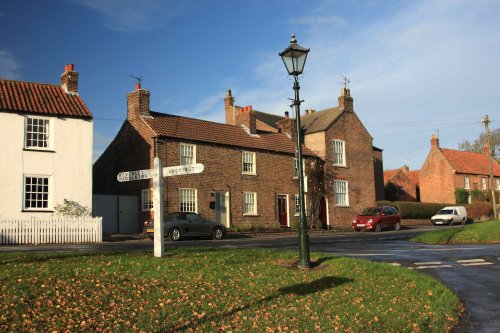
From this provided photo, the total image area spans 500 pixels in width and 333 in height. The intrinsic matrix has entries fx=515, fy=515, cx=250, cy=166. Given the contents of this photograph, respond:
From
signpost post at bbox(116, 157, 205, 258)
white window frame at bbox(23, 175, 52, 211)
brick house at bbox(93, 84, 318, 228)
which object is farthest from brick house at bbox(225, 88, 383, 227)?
signpost post at bbox(116, 157, 205, 258)

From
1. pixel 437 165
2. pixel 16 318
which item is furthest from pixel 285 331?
pixel 437 165

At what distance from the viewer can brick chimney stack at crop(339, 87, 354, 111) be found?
1694 inches

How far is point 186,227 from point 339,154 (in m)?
20.1

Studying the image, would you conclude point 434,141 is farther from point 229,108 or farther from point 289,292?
point 289,292

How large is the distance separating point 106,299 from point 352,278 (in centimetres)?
512

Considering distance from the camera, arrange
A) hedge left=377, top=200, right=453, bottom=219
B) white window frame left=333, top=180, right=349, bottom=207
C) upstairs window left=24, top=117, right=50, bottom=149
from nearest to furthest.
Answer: upstairs window left=24, top=117, right=50, bottom=149, white window frame left=333, top=180, right=349, bottom=207, hedge left=377, top=200, right=453, bottom=219

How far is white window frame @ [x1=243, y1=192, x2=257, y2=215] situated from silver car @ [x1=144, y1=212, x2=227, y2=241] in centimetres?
706

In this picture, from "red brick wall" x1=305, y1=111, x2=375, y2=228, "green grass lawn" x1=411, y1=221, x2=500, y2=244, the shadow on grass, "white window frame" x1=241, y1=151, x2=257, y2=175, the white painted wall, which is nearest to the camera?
the shadow on grass

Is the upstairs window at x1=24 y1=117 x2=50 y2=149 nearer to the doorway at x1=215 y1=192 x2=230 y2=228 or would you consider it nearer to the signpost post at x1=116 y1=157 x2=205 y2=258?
the doorway at x1=215 y1=192 x2=230 y2=228

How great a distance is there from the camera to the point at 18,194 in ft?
78.3

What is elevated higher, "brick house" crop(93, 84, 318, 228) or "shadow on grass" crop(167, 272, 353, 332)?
"brick house" crop(93, 84, 318, 228)

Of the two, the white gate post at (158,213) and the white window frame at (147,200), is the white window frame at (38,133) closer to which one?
the white window frame at (147,200)

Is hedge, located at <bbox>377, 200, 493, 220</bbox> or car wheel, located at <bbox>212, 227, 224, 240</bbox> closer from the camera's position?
car wheel, located at <bbox>212, 227, 224, 240</bbox>

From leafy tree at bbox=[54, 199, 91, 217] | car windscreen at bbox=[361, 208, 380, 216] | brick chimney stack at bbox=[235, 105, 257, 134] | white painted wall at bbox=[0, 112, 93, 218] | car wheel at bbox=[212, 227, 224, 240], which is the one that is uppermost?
brick chimney stack at bbox=[235, 105, 257, 134]
